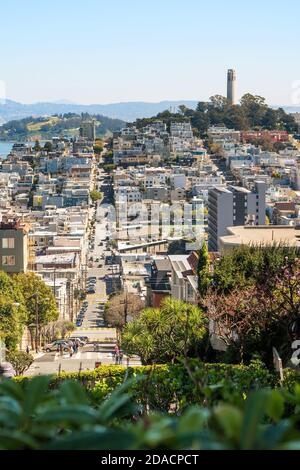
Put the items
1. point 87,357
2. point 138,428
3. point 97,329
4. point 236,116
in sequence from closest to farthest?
point 138,428 → point 87,357 → point 97,329 → point 236,116

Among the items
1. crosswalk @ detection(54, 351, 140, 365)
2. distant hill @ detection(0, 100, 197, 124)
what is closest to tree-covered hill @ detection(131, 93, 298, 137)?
distant hill @ detection(0, 100, 197, 124)

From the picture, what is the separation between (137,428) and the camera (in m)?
1.01

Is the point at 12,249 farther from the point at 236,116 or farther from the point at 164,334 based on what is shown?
the point at 236,116

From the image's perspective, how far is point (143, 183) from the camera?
179 feet

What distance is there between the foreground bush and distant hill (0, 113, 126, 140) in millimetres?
97654

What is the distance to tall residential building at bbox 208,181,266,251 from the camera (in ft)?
119

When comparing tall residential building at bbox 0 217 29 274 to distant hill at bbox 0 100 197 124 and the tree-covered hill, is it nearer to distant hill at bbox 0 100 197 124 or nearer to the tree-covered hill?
the tree-covered hill

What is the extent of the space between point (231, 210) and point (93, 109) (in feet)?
372

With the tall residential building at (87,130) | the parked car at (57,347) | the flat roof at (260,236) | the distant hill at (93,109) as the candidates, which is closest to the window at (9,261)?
the parked car at (57,347)

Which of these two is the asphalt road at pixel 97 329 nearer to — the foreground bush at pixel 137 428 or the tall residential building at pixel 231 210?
the foreground bush at pixel 137 428

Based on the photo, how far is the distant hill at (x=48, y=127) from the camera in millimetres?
101019

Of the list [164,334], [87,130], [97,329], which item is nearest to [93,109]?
[87,130]

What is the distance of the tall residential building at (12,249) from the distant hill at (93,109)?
86758 mm

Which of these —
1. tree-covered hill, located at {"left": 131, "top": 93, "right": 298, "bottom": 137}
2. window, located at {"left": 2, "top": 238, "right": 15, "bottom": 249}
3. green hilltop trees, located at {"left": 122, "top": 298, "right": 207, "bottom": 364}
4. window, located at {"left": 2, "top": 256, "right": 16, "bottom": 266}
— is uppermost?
tree-covered hill, located at {"left": 131, "top": 93, "right": 298, "bottom": 137}
